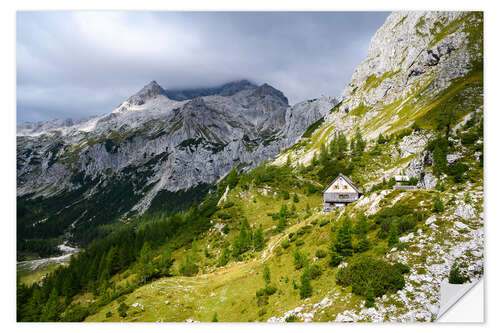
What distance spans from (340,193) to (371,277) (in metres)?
26.8

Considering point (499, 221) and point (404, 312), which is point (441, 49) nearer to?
point (499, 221)

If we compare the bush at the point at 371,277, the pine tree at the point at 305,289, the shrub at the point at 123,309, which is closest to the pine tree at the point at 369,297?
the bush at the point at 371,277

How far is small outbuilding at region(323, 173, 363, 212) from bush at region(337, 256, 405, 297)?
2405 cm

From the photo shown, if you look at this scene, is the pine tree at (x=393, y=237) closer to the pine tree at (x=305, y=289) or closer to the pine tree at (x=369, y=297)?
the pine tree at (x=369, y=297)

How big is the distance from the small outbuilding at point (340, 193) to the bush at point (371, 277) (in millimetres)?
24054

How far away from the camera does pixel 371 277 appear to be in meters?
16.8

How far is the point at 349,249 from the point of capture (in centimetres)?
2092

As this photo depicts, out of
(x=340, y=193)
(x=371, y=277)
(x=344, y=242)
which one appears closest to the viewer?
(x=371, y=277)

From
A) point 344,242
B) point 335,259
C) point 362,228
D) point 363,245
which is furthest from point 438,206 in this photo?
point 335,259

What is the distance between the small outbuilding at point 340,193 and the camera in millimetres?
41969

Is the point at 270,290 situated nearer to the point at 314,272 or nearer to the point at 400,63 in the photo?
the point at 314,272

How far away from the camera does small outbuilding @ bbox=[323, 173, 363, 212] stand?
41969mm
